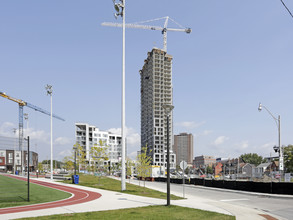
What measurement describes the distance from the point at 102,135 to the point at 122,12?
145 m

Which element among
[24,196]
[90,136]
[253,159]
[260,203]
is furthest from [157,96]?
[260,203]

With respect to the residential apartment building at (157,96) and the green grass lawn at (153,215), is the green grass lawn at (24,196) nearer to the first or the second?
the green grass lawn at (153,215)

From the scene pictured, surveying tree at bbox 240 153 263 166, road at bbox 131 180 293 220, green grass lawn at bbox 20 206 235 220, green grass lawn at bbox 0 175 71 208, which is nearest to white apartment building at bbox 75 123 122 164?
tree at bbox 240 153 263 166

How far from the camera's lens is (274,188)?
27609 millimetres

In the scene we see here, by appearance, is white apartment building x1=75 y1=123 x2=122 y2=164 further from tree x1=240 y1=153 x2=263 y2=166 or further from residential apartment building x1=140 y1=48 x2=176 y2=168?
tree x1=240 y1=153 x2=263 y2=166

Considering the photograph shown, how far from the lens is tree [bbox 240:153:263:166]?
17938cm

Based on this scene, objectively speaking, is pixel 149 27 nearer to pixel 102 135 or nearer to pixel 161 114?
pixel 161 114

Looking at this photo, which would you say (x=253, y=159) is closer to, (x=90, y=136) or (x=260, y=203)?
(x=90, y=136)

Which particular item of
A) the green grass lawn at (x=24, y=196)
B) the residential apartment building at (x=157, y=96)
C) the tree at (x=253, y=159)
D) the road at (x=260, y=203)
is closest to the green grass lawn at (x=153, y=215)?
the road at (x=260, y=203)

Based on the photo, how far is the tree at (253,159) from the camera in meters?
179

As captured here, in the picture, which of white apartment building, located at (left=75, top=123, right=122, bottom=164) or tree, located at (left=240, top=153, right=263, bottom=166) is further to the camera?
tree, located at (left=240, top=153, right=263, bottom=166)

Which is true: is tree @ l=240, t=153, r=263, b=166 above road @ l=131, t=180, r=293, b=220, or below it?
below

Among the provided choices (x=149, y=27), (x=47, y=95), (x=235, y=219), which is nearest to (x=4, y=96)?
(x=47, y=95)

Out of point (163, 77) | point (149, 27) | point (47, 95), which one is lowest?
point (47, 95)
